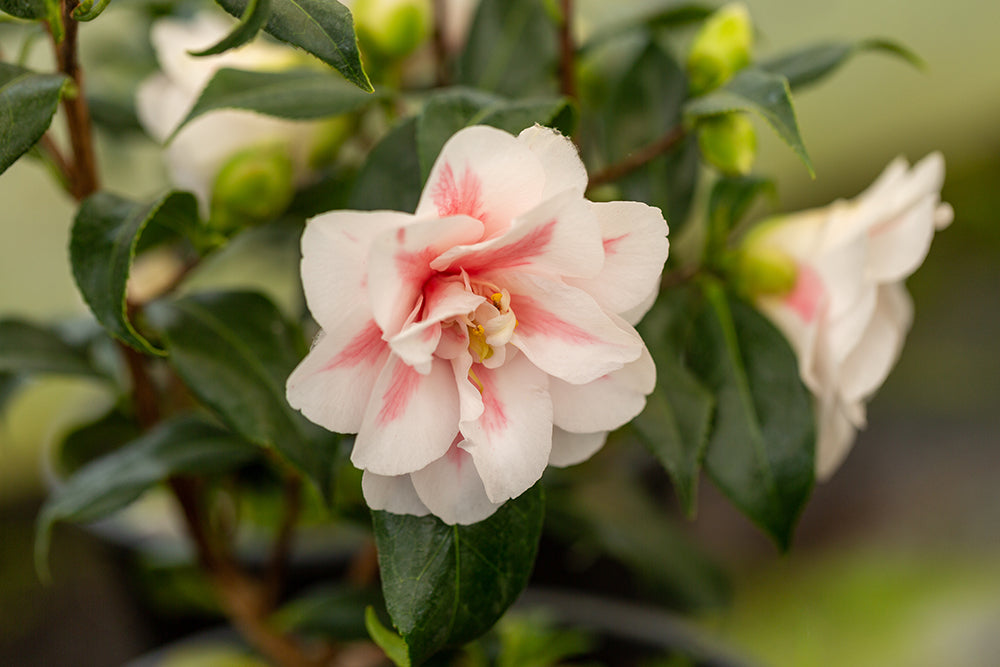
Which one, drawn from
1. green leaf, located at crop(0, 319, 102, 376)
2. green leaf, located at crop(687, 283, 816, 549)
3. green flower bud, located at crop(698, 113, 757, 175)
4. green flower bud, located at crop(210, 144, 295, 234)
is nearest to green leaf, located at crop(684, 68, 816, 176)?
green flower bud, located at crop(698, 113, 757, 175)

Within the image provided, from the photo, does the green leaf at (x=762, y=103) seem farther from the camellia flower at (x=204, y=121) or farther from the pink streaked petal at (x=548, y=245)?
the camellia flower at (x=204, y=121)

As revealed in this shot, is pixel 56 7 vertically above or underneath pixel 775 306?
above

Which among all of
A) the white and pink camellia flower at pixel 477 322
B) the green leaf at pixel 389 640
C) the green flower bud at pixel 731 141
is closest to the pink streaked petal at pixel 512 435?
the white and pink camellia flower at pixel 477 322

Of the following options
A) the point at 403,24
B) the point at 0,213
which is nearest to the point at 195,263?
the point at 403,24

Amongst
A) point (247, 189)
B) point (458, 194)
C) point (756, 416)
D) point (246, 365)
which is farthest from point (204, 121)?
point (756, 416)

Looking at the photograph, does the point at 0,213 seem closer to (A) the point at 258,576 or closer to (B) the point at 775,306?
(A) the point at 258,576

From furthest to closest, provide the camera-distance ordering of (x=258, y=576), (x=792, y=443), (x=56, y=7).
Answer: (x=258, y=576) → (x=792, y=443) → (x=56, y=7)
